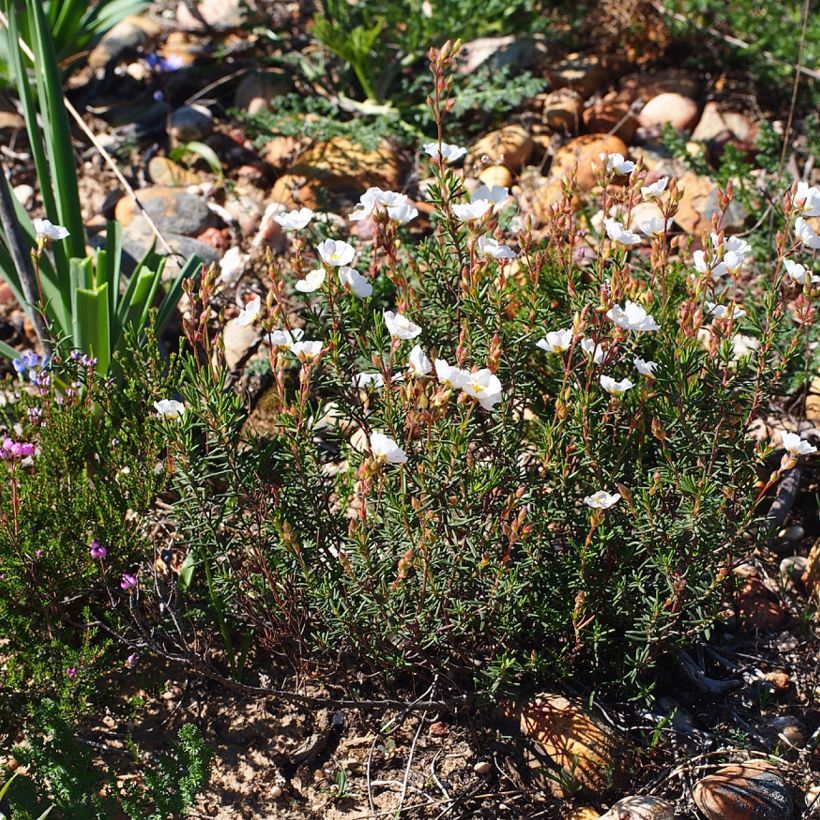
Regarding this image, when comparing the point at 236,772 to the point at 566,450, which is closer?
the point at 566,450

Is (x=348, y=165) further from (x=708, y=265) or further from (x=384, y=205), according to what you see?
(x=708, y=265)

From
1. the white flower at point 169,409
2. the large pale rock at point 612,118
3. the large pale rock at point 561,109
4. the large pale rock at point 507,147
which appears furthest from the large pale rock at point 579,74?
the white flower at point 169,409

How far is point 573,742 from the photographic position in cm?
273

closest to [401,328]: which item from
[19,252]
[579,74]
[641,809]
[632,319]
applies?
[632,319]

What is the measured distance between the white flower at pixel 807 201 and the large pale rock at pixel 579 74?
3.00m

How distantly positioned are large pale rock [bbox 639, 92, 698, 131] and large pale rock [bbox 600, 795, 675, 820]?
3.61m

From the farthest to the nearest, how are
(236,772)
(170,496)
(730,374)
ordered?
(170,496) → (236,772) → (730,374)

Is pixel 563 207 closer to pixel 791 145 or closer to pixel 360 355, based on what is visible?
pixel 360 355

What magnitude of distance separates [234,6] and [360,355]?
4124mm

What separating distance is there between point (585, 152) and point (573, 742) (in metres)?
3.19

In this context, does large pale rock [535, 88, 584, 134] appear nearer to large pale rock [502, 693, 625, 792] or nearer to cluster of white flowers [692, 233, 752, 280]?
cluster of white flowers [692, 233, 752, 280]

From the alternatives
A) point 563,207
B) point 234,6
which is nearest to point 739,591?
point 563,207

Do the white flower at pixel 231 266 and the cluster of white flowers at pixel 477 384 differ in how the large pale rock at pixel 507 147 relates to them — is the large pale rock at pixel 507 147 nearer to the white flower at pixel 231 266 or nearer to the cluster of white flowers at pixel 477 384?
the white flower at pixel 231 266

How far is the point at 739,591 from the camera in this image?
3.00 m
